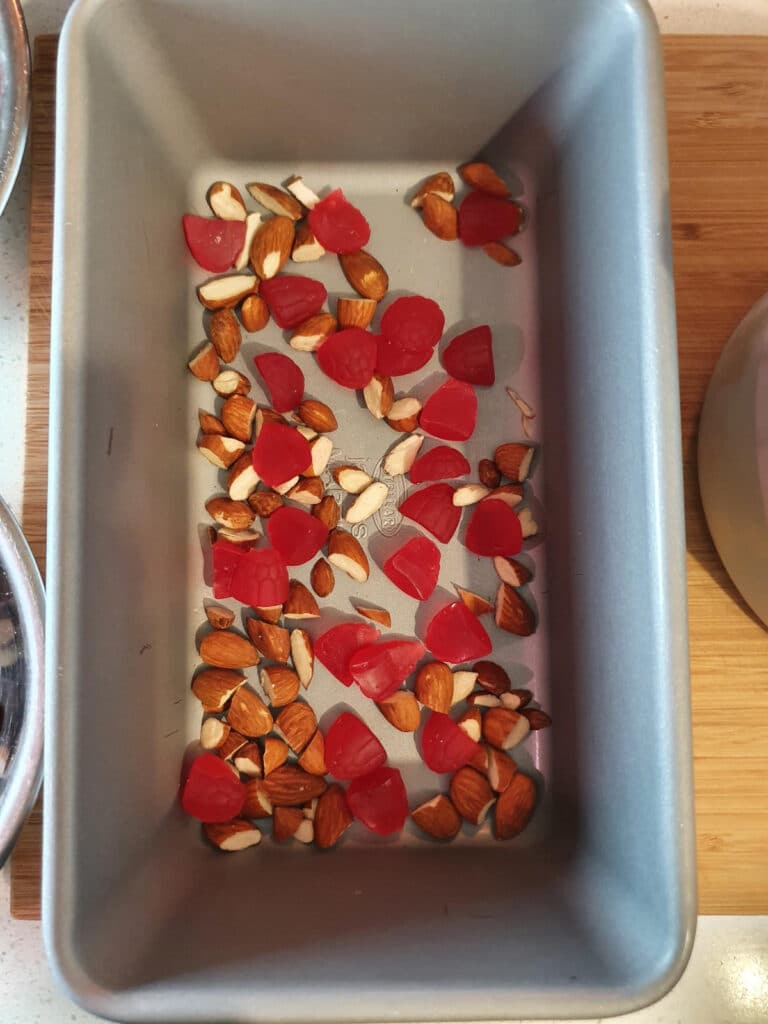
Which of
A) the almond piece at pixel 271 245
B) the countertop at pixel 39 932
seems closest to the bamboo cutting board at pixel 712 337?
the countertop at pixel 39 932

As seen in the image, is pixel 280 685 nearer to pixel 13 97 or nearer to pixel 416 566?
pixel 416 566

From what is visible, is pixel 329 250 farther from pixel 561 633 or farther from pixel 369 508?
pixel 561 633

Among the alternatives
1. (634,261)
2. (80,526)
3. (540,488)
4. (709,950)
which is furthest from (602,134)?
(709,950)

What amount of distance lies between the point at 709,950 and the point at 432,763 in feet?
0.61

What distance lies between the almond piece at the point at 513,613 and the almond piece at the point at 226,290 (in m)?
0.23

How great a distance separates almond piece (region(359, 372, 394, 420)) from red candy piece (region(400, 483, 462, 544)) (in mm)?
52

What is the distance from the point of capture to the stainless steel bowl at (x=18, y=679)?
0.45m

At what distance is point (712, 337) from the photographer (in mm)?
468

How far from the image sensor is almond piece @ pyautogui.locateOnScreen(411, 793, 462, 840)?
48 centimetres

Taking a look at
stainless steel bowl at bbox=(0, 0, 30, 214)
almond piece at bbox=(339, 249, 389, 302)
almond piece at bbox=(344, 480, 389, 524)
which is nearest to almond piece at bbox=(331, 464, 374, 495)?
almond piece at bbox=(344, 480, 389, 524)

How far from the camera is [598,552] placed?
17.7 inches

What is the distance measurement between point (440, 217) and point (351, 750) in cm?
32

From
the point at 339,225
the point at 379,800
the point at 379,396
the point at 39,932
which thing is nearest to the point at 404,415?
the point at 379,396

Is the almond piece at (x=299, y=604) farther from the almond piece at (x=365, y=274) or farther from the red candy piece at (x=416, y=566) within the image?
the almond piece at (x=365, y=274)
